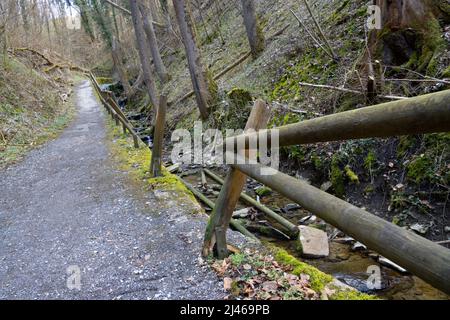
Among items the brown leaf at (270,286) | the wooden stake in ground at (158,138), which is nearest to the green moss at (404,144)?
the brown leaf at (270,286)

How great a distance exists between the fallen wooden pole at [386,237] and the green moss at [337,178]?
3.85 meters

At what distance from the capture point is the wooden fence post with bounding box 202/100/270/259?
3.09 m

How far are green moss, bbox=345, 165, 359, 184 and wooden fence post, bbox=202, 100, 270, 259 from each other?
3.14m

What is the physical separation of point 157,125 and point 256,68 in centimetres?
629

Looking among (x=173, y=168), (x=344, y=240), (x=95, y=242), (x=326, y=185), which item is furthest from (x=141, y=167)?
(x=344, y=240)

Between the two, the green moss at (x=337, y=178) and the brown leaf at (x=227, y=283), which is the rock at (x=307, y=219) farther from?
the brown leaf at (x=227, y=283)

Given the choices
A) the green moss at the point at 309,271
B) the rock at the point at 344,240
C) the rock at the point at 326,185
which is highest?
the green moss at the point at 309,271

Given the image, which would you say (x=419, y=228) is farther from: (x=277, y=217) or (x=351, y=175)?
(x=277, y=217)

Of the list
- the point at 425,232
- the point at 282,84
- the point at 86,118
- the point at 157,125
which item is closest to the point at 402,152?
the point at 425,232

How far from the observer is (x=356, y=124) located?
5.22ft

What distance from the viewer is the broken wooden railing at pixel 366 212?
125cm
